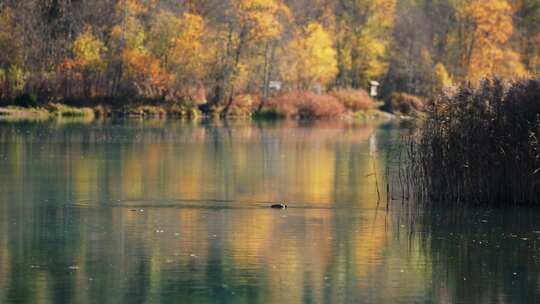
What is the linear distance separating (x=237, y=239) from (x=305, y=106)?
179ft

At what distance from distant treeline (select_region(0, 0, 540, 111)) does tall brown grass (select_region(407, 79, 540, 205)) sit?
3512 centimetres

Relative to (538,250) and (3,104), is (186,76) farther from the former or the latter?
(538,250)

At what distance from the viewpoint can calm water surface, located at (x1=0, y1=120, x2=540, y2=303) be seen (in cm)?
1409

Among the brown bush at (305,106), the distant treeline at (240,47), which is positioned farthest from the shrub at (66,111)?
the brown bush at (305,106)

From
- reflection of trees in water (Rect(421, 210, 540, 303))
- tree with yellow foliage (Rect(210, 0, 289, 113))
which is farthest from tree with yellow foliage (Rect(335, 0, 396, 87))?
reflection of trees in water (Rect(421, 210, 540, 303))

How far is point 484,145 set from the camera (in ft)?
70.6

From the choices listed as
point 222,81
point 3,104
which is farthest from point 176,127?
point 222,81

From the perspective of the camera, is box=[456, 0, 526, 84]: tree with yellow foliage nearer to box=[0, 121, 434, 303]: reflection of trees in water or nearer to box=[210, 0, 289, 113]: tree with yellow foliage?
box=[210, 0, 289, 113]: tree with yellow foliage

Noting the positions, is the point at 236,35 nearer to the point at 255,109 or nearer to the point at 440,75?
the point at 255,109

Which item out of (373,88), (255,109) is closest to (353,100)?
(255,109)

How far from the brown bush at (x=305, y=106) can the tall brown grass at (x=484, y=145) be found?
4974 cm

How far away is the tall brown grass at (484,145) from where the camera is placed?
21312 mm

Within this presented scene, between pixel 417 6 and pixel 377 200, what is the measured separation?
3024 inches

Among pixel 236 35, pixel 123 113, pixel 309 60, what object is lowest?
pixel 123 113
